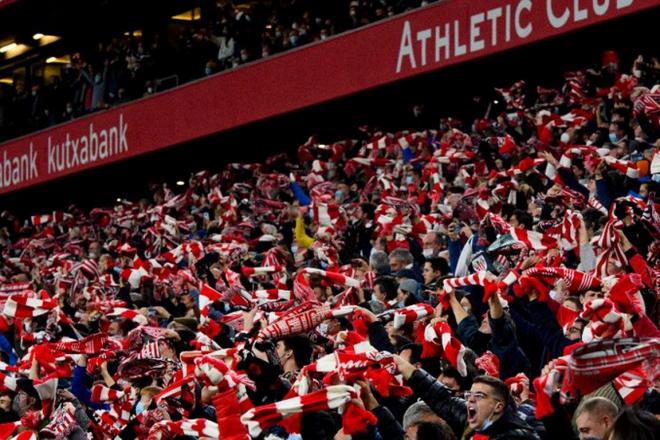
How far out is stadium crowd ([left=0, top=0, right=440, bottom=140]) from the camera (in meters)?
18.5

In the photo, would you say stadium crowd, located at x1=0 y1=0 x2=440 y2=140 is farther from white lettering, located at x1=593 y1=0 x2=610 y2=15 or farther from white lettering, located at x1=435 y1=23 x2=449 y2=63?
white lettering, located at x1=593 y1=0 x2=610 y2=15

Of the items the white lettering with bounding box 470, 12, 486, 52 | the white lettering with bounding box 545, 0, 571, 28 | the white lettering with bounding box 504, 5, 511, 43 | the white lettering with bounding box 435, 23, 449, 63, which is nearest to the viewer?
the white lettering with bounding box 545, 0, 571, 28

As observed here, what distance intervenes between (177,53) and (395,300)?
12.4 m

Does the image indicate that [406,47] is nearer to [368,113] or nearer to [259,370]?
[368,113]

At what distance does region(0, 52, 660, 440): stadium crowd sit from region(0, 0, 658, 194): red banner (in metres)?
0.70

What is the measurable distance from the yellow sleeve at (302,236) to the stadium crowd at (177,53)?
369 centimetres

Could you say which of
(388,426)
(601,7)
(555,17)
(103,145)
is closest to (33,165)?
(103,145)

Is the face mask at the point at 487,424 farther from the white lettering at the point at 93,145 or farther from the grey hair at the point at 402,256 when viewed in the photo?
the white lettering at the point at 93,145

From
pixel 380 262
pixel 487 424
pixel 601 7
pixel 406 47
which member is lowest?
pixel 487 424

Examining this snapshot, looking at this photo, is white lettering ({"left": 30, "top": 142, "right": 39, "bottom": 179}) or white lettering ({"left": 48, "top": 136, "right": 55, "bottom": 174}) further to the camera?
white lettering ({"left": 30, "top": 142, "right": 39, "bottom": 179})

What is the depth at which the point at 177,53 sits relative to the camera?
68.8 ft

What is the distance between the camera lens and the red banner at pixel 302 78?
14789mm

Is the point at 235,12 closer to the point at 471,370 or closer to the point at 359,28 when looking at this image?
the point at 359,28

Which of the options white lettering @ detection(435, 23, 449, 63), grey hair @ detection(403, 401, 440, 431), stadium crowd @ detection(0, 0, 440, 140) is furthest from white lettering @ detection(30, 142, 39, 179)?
grey hair @ detection(403, 401, 440, 431)
